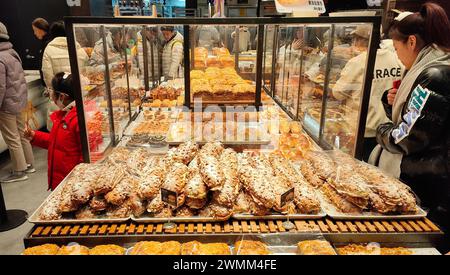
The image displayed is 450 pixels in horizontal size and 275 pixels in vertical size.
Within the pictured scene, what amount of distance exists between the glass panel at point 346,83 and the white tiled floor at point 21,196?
11.0 ft

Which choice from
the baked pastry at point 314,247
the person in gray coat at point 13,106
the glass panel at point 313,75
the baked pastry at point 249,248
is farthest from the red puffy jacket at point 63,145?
the person in gray coat at point 13,106

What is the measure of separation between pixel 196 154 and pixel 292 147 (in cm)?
93

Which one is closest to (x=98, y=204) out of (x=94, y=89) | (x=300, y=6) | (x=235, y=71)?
(x=94, y=89)

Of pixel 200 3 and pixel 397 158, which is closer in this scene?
pixel 397 158

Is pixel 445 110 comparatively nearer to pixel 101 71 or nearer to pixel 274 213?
pixel 274 213

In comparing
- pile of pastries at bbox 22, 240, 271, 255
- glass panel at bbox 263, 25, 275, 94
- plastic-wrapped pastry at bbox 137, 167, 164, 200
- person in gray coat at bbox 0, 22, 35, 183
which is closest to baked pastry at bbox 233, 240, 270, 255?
pile of pastries at bbox 22, 240, 271, 255

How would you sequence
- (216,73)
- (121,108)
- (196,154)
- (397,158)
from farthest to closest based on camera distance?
(216,73) < (121,108) < (397,158) < (196,154)

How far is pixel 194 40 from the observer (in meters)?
3.50

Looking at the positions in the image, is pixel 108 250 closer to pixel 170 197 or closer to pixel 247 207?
pixel 170 197

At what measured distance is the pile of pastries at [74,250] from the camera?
1.47 meters

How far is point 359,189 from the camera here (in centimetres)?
171

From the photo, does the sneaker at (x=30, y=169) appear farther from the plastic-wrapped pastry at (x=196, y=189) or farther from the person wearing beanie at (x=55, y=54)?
the plastic-wrapped pastry at (x=196, y=189)

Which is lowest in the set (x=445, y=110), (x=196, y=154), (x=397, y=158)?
(x=397, y=158)

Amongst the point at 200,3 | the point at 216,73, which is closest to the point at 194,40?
the point at 216,73
